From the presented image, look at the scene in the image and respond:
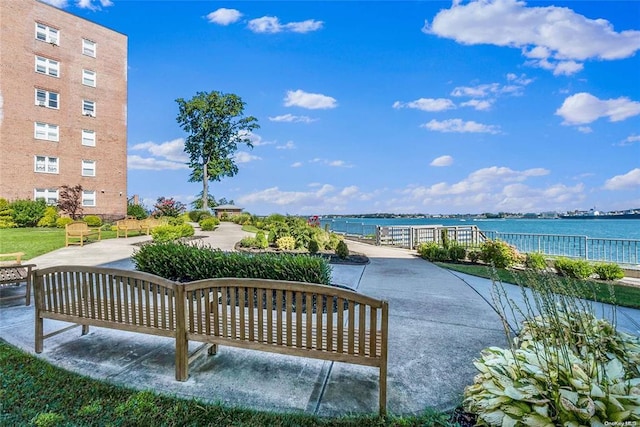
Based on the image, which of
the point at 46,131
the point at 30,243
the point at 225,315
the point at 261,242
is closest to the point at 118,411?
the point at 225,315

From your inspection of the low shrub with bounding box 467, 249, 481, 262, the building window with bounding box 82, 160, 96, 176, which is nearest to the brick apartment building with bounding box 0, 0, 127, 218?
the building window with bounding box 82, 160, 96, 176

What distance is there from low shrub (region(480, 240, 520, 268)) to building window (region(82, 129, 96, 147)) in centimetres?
2650

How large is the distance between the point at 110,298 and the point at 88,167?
82.9 ft

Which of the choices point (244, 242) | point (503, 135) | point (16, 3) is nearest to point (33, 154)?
point (16, 3)

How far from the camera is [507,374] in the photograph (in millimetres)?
2164

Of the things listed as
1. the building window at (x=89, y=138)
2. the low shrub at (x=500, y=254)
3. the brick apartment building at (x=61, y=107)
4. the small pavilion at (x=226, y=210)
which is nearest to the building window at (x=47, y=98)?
the brick apartment building at (x=61, y=107)

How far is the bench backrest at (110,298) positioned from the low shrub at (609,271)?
11.1 m

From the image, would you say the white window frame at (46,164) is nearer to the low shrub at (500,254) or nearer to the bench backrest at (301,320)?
the bench backrest at (301,320)

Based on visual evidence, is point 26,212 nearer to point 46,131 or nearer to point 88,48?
point 46,131

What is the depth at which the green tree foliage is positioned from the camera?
116 feet

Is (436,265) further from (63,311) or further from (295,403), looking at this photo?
(63,311)

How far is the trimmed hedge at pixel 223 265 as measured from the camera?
552 cm

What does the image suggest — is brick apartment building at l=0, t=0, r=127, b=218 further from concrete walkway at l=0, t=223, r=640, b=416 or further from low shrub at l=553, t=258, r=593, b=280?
low shrub at l=553, t=258, r=593, b=280

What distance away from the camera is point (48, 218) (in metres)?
18.0
